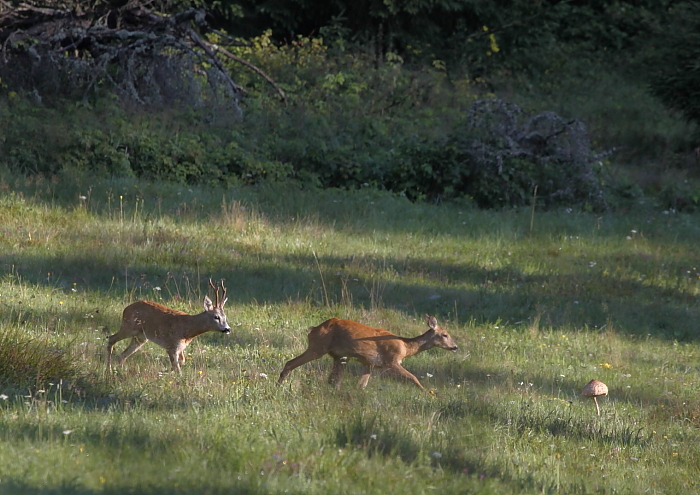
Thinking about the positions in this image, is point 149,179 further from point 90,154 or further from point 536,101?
point 536,101

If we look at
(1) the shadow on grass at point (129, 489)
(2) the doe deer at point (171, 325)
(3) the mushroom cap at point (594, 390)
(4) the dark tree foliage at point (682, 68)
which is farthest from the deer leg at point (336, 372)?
(4) the dark tree foliage at point (682, 68)

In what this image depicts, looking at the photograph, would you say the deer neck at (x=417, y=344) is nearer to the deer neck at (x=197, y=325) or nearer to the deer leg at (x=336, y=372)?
the deer leg at (x=336, y=372)

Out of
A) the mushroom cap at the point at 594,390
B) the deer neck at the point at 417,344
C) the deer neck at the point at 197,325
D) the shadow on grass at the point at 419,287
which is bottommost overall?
the shadow on grass at the point at 419,287

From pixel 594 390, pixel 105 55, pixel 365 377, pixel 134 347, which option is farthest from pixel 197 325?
pixel 105 55

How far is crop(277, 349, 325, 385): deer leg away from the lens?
286 inches

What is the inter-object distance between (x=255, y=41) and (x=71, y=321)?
17426 mm

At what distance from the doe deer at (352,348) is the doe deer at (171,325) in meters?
0.74

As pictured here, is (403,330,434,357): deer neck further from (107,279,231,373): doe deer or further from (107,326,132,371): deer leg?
(107,326,132,371): deer leg

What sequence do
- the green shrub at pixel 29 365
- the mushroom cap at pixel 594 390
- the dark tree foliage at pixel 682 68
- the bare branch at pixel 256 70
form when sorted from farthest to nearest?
the bare branch at pixel 256 70
the dark tree foliage at pixel 682 68
the mushroom cap at pixel 594 390
the green shrub at pixel 29 365

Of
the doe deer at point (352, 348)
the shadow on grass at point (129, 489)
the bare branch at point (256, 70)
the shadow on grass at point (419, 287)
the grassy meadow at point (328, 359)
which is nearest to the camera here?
the shadow on grass at point (129, 489)

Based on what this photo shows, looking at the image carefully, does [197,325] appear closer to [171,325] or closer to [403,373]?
[171,325]

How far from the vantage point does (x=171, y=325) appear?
748cm

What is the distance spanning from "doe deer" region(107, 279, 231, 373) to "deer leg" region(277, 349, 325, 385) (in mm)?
594

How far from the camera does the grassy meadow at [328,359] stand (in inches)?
199
